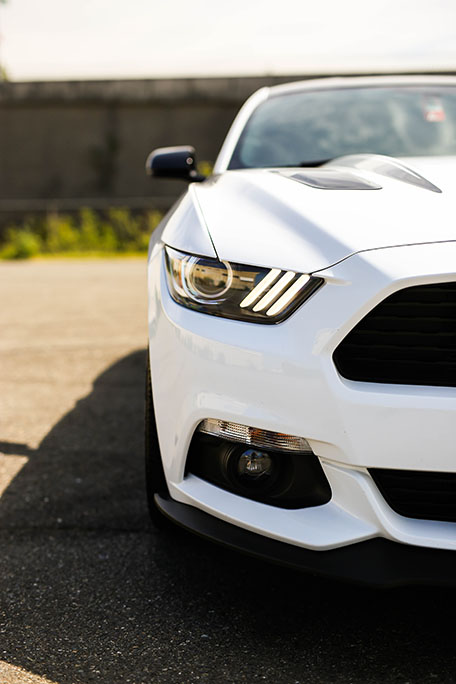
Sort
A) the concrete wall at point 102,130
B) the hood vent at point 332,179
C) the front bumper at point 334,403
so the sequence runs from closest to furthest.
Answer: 1. the front bumper at point 334,403
2. the hood vent at point 332,179
3. the concrete wall at point 102,130

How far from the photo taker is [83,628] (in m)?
1.94

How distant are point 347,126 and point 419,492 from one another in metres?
2.16

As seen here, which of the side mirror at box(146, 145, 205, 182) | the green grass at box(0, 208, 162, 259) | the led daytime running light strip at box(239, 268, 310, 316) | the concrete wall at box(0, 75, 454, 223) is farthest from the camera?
the concrete wall at box(0, 75, 454, 223)

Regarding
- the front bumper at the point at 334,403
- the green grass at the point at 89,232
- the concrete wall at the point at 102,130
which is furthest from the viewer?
the concrete wall at the point at 102,130

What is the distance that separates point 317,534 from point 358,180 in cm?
106

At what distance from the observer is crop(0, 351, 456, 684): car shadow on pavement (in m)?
1.78

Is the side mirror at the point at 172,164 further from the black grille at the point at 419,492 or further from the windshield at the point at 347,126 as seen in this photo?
the black grille at the point at 419,492

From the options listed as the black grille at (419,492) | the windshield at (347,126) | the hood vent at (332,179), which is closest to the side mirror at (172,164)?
the windshield at (347,126)

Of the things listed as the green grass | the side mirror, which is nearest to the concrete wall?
the green grass

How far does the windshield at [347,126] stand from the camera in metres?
3.26

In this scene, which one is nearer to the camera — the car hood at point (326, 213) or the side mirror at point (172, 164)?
the car hood at point (326, 213)

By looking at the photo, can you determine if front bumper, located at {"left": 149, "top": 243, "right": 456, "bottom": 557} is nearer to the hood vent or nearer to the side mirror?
the hood vent

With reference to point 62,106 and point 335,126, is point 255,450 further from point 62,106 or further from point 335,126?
point 62,106

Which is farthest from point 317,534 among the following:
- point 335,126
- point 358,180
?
point 335,126
